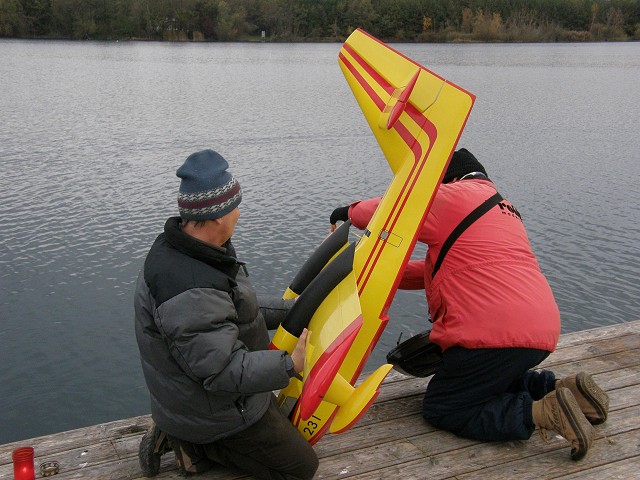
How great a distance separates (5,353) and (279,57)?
4150 cm

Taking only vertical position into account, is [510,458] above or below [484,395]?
below

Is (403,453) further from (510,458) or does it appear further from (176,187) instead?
(176,187)

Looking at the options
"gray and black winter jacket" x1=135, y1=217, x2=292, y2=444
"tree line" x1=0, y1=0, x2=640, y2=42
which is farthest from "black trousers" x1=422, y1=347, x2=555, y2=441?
"tree line" x1=0, y1=0, x2=640, y2=42

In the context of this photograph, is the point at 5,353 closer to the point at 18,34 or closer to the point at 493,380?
the point at 493,380

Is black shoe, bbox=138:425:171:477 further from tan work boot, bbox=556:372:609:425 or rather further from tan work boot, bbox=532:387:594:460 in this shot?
tan work boot, bbox=556:372:609:425

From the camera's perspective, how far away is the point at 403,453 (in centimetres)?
371

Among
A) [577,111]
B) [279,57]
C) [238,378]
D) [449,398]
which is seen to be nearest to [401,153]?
[449,398]

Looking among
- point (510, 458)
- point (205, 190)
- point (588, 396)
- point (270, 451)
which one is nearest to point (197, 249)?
point (205, 190)

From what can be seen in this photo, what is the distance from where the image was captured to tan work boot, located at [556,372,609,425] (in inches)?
149

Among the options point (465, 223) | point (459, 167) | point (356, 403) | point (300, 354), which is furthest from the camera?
point (459, 167)

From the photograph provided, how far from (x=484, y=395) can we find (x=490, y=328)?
44cm

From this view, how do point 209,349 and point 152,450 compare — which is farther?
point 152,450

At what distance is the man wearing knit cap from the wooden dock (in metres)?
0.23

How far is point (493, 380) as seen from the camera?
372cm
